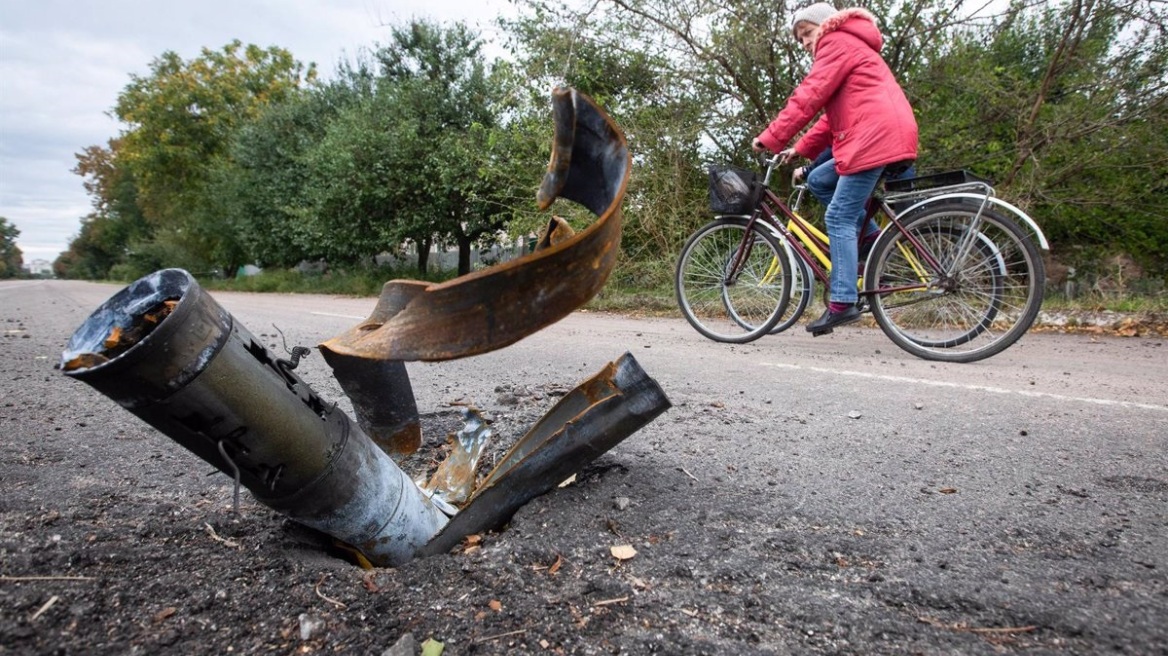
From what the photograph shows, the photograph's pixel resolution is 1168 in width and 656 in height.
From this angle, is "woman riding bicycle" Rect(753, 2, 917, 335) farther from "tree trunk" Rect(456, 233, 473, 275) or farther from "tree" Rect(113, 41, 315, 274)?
"tree" Rect(113, 41, 315, 274)

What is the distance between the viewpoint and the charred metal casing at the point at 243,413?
3.20 feet

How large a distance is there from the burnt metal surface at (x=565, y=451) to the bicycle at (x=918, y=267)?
303 centimetres

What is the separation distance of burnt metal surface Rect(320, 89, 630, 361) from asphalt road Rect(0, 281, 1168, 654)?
57cm

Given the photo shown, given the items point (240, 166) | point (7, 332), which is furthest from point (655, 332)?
point (240, 166)

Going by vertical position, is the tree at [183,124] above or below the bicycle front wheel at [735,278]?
above

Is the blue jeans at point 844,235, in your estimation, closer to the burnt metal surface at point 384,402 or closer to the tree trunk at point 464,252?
the burnt metal surface at point 384,402

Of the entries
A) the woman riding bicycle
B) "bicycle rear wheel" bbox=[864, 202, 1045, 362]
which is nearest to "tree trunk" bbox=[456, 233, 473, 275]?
the woman riding bicycle

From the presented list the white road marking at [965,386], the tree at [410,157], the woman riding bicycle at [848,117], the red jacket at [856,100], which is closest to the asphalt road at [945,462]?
the white road marking at [965,386]

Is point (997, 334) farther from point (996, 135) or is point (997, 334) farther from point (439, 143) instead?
point (439, 143)

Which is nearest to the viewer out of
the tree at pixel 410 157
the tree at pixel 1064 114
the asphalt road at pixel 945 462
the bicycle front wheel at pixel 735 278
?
the asphalt road at pixel 945 462

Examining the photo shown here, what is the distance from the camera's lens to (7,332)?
589 cm

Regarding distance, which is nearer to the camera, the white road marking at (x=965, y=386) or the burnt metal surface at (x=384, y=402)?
the burnt metal surface at (x=384, y=402)

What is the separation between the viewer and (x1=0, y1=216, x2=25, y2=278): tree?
79.1 metres

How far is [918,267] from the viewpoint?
161 inches
